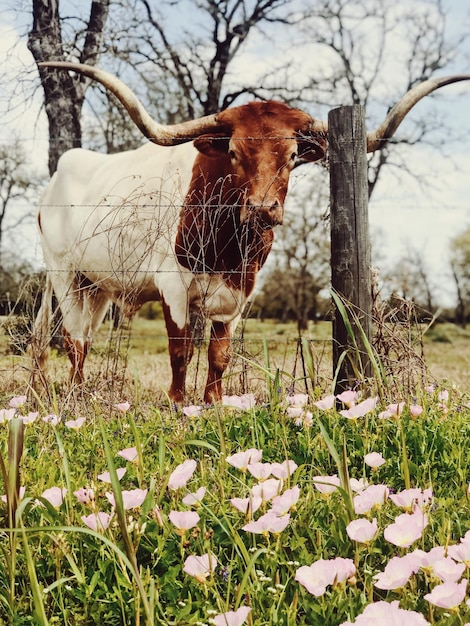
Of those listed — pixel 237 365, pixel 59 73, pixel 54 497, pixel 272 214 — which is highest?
pixel 59 73

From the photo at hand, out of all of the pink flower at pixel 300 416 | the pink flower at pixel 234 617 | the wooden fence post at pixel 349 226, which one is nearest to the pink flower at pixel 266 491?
the pink flower at pixel 234 617

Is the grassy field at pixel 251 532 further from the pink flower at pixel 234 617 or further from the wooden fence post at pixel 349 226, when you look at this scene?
the wooden fence post at pixel 349 226

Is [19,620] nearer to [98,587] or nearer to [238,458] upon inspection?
[98,587]

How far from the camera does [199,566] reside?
1.58 m

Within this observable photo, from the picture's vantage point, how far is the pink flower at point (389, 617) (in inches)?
45.3

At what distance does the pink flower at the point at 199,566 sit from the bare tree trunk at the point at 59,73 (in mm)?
9569

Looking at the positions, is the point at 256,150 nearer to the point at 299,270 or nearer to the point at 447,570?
the point at 447,570

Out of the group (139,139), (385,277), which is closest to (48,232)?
(385,277)

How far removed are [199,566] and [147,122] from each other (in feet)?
13.6

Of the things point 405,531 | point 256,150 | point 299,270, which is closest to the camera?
point 405,531

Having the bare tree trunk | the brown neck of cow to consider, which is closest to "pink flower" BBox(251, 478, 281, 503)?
the brown neck of cow

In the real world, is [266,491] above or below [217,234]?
below

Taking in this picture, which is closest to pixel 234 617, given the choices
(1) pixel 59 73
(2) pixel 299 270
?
(1) pixel 59 73

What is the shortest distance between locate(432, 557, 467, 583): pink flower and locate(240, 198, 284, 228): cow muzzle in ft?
10.7
